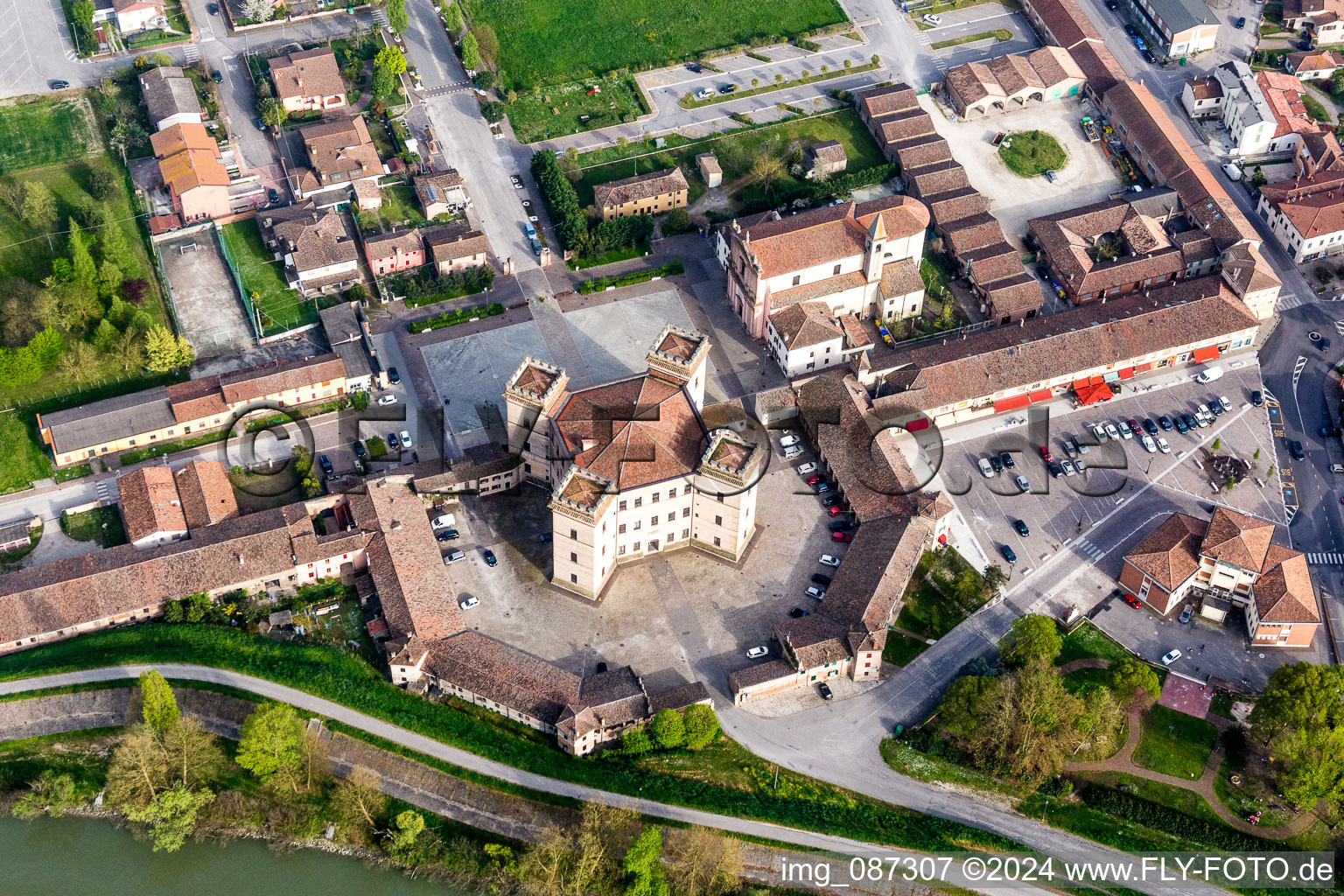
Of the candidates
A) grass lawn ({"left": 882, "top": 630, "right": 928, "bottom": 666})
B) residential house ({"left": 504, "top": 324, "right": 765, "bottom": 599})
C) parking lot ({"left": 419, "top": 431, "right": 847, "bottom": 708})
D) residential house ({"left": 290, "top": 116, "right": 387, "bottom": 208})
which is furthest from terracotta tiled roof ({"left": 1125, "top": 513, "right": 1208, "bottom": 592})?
residential house ({"left": 290, "top": 116, "right": 387, "bottom": 208})

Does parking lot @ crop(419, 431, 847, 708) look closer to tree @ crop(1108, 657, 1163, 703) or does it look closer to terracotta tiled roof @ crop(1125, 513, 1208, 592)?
tree @ crop(1108, 657, 1163, 703)

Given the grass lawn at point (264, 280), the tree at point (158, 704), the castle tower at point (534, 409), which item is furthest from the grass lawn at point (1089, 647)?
the grass lawn at point (264, 280)

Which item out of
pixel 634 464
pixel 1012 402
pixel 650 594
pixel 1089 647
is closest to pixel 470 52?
pixel 634 464

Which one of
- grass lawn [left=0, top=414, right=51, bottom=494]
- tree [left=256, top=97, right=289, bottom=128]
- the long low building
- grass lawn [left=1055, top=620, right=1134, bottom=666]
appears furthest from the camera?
tree [left=256, top=97, right=289, bottom=128]

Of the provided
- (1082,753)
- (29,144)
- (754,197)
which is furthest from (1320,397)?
(29,144)

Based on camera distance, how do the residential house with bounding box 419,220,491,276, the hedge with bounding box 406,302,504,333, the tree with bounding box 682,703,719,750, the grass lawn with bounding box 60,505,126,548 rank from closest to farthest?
1. the tree with bounding box 682,703,719,750
2. the grass lawn with bounding box 60,505,126,548
3. the hedge with bounding box 406,302,504,333
4. the residential house with bounding box 419,220,491,276

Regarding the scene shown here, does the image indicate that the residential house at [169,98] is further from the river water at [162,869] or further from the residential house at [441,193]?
the river water at [162,869]

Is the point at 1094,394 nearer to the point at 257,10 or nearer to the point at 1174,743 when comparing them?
the point at 1174,743
